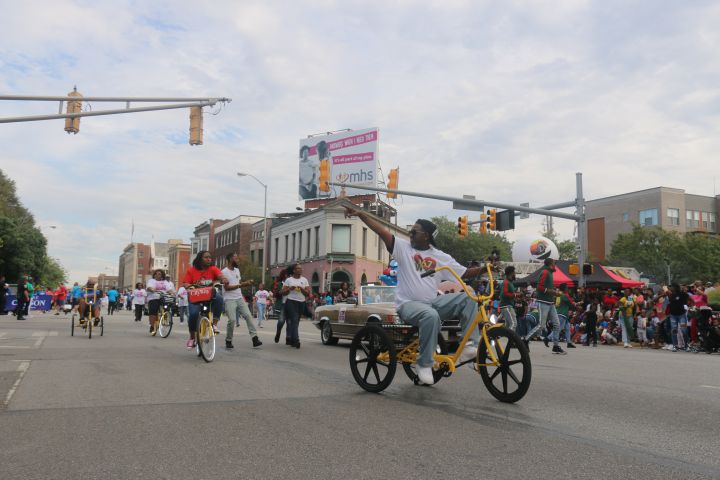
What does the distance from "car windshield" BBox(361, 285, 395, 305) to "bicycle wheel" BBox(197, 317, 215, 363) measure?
4.44 m

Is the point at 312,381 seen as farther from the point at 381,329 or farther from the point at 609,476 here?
the point at 609,476

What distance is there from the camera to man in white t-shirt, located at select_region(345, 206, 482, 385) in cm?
607

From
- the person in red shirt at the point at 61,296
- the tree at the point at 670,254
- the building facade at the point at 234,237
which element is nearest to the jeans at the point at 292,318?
the person in red shirt at the point at 61,296

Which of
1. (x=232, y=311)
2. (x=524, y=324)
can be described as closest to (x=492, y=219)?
(x=524, y=324)

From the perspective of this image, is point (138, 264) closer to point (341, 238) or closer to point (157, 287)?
point (341, 238)

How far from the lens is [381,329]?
6504mm

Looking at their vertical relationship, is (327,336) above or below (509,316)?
below

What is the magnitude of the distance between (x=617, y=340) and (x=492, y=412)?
15837 mm

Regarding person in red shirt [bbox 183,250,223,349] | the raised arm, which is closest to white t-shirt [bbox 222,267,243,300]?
person in red shirt [bbox 183,250,223,349]

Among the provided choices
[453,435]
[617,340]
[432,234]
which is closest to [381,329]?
[432,234]

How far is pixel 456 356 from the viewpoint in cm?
609

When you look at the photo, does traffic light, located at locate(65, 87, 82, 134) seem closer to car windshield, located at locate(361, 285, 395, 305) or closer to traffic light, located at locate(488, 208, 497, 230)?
car windshield, located at locate(361, 285, 395, 305)

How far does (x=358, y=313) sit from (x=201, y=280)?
4.13 m

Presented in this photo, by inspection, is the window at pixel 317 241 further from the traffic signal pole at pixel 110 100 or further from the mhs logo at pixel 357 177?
the traffic signal pole at pixel 110 100
